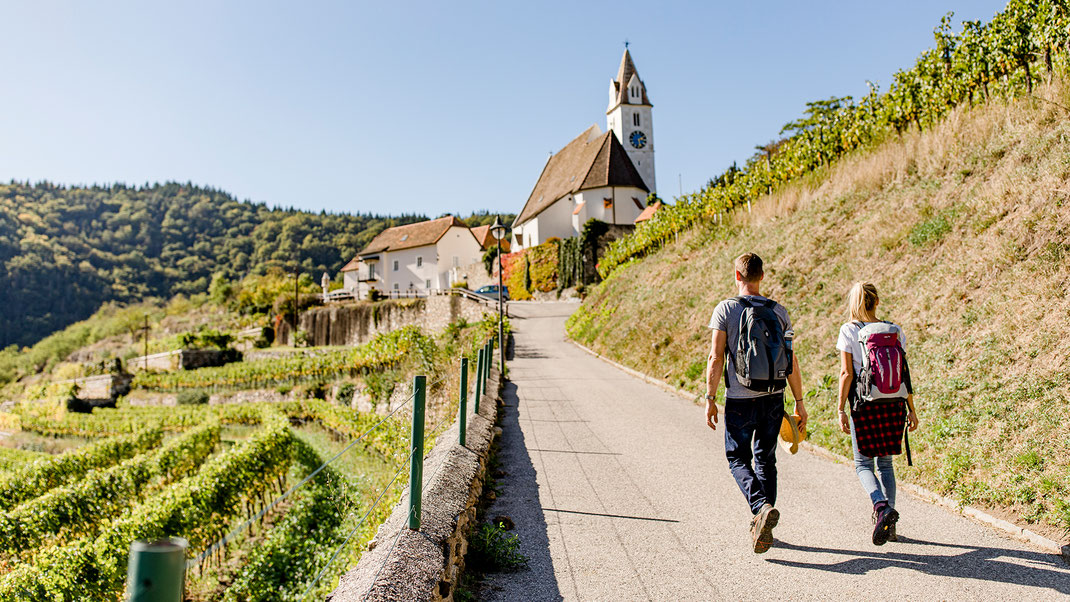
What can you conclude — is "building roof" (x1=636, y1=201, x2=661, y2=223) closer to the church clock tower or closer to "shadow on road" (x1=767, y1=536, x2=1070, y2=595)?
the church clock tower

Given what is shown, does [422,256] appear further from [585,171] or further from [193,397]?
[193,397]

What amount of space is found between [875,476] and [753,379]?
1.15 meters

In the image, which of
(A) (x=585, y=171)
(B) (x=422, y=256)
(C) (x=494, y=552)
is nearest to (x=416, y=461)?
(C) (x=494, y=552)

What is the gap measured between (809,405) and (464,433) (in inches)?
186

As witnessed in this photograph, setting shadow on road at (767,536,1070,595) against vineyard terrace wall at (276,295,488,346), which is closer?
shadow on road at (767,536,1070,595)

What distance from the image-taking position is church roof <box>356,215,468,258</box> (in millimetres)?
60406

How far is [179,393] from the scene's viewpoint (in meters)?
40.5

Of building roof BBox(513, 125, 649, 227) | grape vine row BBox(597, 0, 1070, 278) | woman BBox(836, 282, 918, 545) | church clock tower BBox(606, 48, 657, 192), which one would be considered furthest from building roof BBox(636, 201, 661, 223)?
woman BBox(836, 282, 918, 545)

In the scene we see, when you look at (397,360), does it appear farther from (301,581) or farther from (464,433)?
(464,433)

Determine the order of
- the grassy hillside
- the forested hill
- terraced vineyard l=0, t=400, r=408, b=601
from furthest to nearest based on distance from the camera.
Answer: the forested hill, terraced vineyard l=0, t=400, r=408, b=601, the grassy hillside

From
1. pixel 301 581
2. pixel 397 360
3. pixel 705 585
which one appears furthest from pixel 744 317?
pixel 397 360

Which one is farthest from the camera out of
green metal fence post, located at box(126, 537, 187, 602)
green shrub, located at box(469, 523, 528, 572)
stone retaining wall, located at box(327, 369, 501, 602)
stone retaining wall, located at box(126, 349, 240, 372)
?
stone retaining wall, located at box(126, 349, 240, 372)

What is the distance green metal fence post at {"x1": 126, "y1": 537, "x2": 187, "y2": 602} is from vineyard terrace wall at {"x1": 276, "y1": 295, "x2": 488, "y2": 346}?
33.0 meters

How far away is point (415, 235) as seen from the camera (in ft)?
207
